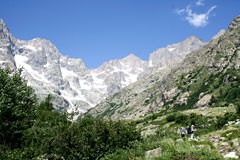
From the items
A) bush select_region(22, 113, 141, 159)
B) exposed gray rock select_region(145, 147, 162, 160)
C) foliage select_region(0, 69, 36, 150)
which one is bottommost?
exposed gray rock select_region(145, 147, 162, 160)

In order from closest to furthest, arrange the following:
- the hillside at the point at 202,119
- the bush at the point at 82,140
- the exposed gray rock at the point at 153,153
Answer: the hillside at the point at 202,119 < the exposed gray rock at the point at 153,153 < the bush at the point at 82,140

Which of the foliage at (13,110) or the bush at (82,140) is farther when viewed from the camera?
the foliage at (13,110)

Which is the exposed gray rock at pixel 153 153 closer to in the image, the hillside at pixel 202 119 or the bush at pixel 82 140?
the hillside at pixel 202 119

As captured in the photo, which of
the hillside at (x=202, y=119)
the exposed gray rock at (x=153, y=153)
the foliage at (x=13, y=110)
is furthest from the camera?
the foliage at (x=13, y=110)

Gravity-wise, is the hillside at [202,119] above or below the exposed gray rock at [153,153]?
above

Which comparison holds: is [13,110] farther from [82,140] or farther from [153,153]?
[153,153]

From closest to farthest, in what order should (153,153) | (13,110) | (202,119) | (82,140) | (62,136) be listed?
(153,153), (82,140), (62,136), (13,110), (202,119)

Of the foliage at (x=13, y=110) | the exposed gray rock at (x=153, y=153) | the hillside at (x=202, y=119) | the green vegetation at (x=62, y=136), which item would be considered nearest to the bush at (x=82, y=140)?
the green vegetation at (x=62, y=136)

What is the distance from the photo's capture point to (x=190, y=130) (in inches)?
981

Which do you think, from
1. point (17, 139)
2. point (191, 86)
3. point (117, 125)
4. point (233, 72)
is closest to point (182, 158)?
point (117, 125)

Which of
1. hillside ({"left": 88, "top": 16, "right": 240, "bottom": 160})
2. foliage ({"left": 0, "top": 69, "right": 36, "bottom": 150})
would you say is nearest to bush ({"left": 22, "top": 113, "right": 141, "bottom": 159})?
hillside ({"left": 88, "top": 16, "right": 240, "bottom": 160})

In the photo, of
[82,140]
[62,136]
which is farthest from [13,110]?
[82,140]

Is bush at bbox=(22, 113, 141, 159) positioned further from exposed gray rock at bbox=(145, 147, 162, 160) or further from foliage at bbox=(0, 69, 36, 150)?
foliage at bbox=(0, 69, 36, 150)

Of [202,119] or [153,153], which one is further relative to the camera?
[202,119]
